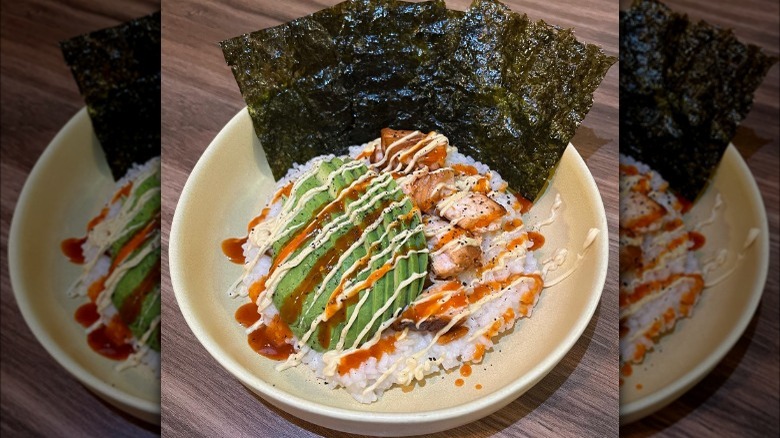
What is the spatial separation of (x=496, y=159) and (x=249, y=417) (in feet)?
2.90

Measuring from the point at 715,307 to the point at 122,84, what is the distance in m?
1.62

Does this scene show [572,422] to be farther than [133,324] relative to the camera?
No

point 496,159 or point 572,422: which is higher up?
point 496,159

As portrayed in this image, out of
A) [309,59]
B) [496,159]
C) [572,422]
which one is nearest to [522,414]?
[572,422]

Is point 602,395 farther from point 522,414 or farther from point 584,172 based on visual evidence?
point 584,172

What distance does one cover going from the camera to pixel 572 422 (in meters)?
1.19

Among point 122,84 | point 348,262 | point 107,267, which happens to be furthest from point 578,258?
point 122,84

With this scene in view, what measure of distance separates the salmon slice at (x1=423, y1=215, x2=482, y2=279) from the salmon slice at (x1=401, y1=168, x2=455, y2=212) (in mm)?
71

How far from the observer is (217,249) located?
4.96ft

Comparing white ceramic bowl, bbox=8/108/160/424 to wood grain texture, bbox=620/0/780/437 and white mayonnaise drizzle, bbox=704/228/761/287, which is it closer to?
wood grain texture, bbox=620/0/780/437

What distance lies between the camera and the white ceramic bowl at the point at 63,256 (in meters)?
1.29

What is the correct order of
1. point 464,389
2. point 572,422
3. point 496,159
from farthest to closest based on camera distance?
point 496,159
point 464,389
point 572,422

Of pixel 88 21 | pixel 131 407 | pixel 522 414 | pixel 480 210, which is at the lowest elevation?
pixel 131 407

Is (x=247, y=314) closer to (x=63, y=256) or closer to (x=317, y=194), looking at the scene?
(x=317, y=194)
